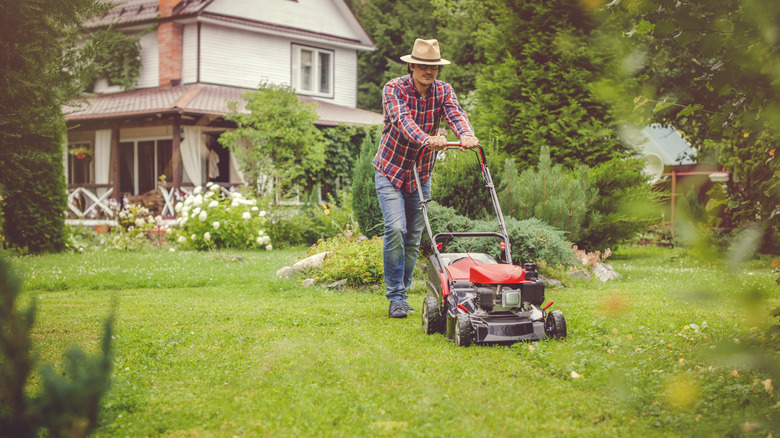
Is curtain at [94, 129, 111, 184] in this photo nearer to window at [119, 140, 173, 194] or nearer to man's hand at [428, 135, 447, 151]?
window at [119, 140, 173, 194]

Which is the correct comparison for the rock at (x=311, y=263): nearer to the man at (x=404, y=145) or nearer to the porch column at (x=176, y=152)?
the man at (x=404, y=145)

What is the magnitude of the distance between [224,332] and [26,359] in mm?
3380

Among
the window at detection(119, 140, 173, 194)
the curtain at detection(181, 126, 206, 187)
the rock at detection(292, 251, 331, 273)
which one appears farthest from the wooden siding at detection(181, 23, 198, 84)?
the rock at detection(292, 251, 331, 273)

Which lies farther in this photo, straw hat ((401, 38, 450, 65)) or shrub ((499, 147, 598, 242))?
shrub ((499, 147, 598, 242))

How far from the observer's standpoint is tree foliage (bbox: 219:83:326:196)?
15594 mm

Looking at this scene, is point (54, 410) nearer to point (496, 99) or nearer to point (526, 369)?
point (526, 369)

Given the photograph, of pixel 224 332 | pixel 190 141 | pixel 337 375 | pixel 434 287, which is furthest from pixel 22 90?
pixel 190 141

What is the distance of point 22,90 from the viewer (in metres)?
4.06

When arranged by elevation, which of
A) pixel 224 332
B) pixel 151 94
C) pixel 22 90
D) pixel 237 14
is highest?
pixel 237 14

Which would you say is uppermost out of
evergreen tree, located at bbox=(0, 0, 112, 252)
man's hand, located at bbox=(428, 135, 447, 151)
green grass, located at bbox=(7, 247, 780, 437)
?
evergreen tree, located at bbox=(0, 0, 112, 252)

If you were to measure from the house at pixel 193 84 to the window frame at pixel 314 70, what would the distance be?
1.3 inches

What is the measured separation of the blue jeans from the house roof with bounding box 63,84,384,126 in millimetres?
12211

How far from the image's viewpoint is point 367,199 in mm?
9430

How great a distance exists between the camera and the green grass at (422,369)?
2684mm
